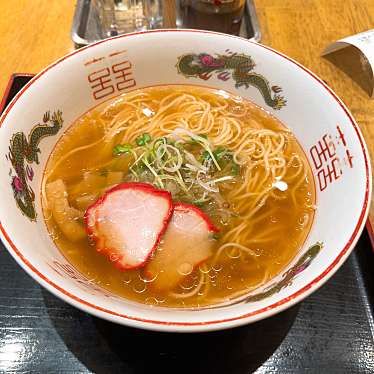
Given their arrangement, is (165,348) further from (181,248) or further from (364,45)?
(364,45)

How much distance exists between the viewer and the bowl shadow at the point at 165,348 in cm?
127

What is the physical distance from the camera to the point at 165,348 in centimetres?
129

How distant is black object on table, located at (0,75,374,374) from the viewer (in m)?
1.27

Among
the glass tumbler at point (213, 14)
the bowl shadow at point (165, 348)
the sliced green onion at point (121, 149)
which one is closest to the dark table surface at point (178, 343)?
the bowl shadow at point (165, 348)

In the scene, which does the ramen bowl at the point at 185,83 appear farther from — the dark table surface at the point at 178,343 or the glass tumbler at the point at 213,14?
the glass tumbler at the point at 213,14

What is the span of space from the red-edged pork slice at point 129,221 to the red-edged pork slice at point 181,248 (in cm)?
3

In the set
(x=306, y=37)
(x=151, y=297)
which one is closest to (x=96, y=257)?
(x=151, y=297)

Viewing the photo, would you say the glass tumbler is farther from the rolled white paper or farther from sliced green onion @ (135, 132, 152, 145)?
sliced green onion @ (135, 132, 152, 145)

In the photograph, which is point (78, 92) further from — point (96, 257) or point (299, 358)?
point (299, 358)

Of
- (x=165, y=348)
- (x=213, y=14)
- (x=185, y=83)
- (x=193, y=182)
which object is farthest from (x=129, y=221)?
(x=213, y=14)

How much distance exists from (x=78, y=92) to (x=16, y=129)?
40 cm

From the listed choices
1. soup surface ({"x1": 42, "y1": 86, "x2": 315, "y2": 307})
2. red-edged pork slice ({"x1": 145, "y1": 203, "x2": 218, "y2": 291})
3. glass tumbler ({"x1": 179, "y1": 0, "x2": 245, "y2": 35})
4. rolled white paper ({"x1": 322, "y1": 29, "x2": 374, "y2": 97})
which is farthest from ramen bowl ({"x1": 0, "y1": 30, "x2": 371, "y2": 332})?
rolled white paper ({"x1": 322, "y1": 29, "x2": 374, "y2": 97})

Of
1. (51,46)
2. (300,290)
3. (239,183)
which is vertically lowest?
(239,183)

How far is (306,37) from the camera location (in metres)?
2.61
